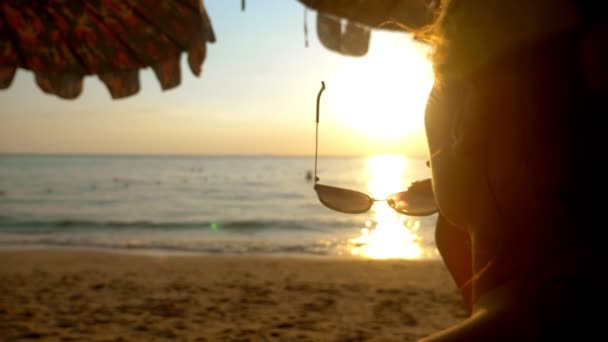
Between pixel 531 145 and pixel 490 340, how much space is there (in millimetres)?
352

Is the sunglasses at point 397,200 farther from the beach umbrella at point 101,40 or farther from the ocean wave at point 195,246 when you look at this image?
the ocean wave at point 195,246

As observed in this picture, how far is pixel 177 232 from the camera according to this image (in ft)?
63.4

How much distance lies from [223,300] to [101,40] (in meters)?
5.06

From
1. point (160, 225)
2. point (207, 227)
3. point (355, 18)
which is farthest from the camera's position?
point (160, 225)

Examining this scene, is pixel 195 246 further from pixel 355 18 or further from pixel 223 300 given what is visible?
pixel 355 18

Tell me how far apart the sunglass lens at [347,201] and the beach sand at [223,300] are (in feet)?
13.6

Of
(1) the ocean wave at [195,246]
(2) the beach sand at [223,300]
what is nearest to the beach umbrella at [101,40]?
(2) the beach sand at [223,300]

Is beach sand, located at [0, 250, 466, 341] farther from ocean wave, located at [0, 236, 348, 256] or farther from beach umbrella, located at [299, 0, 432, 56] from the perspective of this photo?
beach umbrella, located at [299, 0, 432, 56]

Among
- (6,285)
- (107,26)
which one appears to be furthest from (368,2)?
(6,285)

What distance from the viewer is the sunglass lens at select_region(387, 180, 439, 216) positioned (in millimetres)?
1877

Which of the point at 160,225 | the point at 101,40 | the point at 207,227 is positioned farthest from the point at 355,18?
the point at 160,225

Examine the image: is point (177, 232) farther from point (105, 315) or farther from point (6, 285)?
point (105, 315)

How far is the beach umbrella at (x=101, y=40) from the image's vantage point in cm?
331

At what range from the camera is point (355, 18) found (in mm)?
3162
